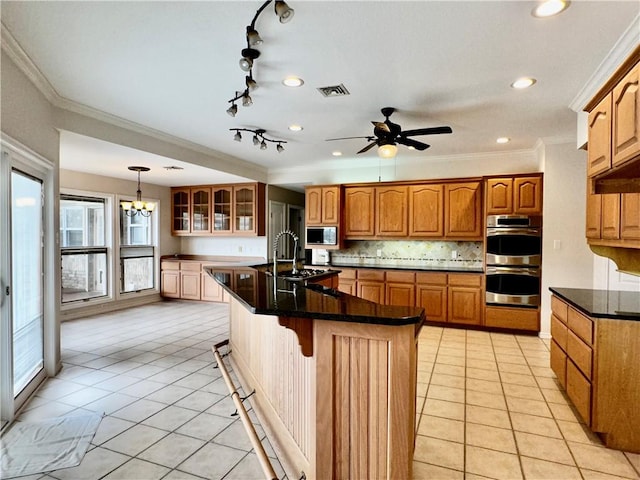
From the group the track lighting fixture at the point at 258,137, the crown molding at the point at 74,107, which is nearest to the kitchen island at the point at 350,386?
the crown molding at the point at 74,107

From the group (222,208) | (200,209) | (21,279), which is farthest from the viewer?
(200,209)

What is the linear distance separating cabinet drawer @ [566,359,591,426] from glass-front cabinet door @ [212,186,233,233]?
19.6ft

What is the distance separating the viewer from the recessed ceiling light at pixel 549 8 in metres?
1.98

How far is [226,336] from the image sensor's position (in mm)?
4941

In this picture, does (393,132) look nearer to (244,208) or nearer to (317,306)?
(317,306)

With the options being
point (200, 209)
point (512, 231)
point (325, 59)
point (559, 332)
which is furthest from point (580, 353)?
point (200, 209)

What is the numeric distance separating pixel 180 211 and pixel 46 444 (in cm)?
585

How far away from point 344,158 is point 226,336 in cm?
342

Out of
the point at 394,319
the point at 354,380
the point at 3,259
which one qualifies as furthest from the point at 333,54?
the point at 3,259

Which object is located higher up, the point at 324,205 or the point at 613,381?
the point at 324,205

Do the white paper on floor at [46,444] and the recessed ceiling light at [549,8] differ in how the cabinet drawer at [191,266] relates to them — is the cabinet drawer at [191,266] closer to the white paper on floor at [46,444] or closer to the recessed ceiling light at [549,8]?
the white paper on floor at [46,444]

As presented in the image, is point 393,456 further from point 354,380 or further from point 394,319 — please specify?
point 394,319

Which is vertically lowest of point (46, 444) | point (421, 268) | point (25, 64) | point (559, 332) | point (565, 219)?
point (46, 444)

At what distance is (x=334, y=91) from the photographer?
127 inches
